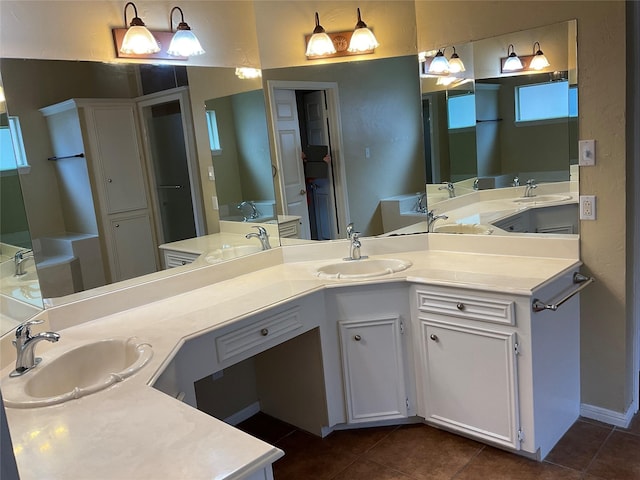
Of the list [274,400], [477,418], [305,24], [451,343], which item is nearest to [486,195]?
[451,343]

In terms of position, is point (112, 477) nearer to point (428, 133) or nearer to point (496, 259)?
point (496, 259)

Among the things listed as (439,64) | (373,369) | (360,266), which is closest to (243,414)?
(373,369)

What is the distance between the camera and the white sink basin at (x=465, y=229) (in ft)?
9.09

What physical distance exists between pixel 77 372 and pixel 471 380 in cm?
162

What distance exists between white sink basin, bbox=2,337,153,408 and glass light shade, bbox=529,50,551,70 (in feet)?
6.89

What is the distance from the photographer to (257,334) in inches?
85.4

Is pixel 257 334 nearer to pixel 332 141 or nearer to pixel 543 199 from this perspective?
pixel 332 141

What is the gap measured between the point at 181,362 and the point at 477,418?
52.8 inches

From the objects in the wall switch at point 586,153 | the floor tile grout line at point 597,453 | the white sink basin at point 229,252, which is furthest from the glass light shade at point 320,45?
the floor tile grout line at point 597,453

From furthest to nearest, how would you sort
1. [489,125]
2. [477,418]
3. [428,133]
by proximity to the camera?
1. [428,133]
2. [489,125]
3. [477,418]

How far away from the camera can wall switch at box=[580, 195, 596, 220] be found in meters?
2.37

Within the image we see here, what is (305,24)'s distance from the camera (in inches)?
113

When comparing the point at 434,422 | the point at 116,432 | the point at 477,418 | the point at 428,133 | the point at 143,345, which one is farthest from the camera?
the point at 428,133

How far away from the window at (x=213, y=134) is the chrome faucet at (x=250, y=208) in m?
0.30
